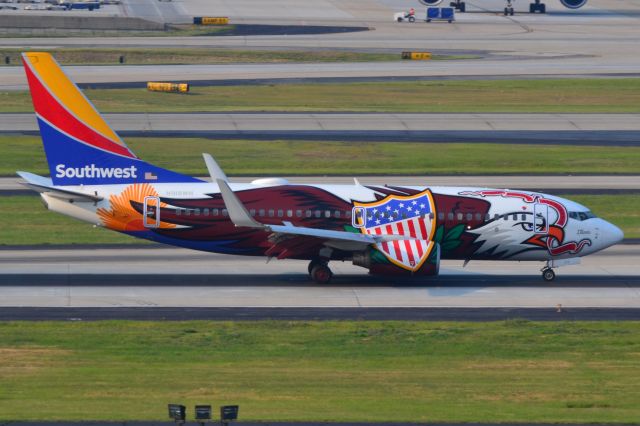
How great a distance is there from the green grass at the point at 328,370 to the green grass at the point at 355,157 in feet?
103

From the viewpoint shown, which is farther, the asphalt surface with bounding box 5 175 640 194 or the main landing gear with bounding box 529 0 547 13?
the main landing gear with bounding box 529 0 547 13

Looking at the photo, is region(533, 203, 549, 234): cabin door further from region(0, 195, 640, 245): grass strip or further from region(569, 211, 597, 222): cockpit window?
region(0, 195, 640, 245): grass strip

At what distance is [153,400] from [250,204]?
54.3 ft

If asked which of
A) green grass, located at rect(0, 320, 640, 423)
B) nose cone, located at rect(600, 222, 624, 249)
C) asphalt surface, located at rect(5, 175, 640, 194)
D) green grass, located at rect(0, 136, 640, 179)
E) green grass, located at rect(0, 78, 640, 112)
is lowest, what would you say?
green grass, located at rect(0, 320, 640, 423)

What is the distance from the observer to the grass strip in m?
53.1

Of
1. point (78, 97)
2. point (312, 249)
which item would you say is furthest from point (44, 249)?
point (312, 249)

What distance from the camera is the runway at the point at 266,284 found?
42156mm

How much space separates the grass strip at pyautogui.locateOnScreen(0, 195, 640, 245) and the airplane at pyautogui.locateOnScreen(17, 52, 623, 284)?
24.6 feet

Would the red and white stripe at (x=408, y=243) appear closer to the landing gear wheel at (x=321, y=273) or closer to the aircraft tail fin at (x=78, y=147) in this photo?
the landing gear wheel at (x=321, y=273)

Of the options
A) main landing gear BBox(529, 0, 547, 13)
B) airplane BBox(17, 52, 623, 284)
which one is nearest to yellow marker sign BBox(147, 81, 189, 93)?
airplane BBox(17, 52, 623, 284)

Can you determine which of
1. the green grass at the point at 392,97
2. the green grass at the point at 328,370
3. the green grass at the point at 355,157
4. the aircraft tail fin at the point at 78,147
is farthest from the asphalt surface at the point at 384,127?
the green grass at the point at 328,370

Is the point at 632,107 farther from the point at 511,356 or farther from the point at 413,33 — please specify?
the point at 511,356

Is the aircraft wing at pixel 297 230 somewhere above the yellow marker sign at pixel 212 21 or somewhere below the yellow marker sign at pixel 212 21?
below

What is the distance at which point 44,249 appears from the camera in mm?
50938
